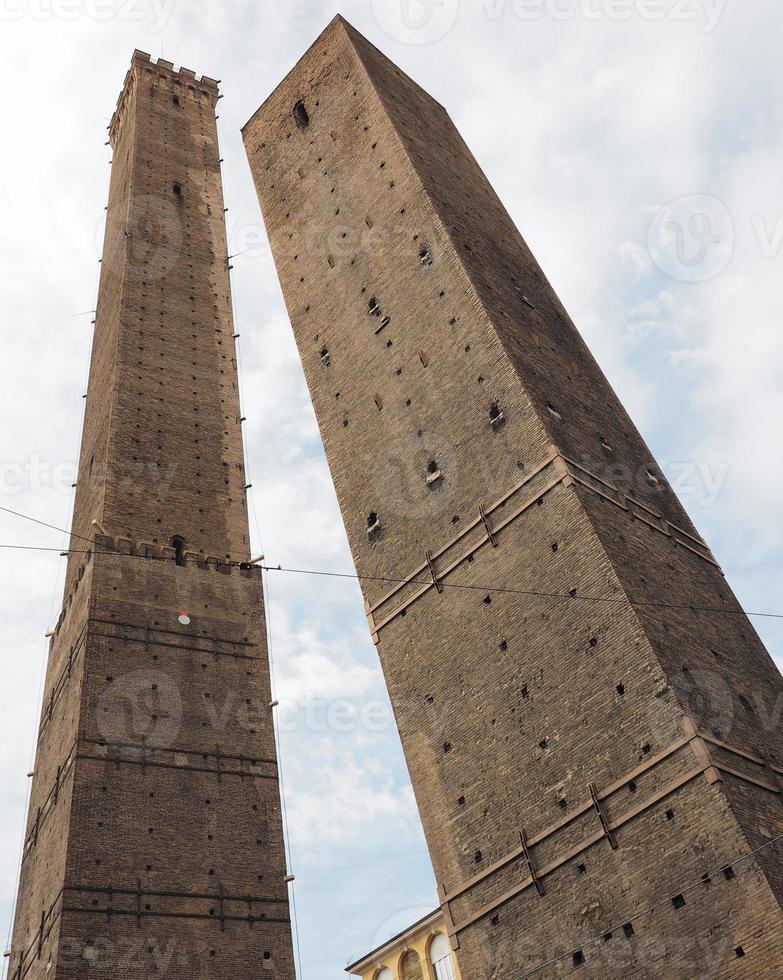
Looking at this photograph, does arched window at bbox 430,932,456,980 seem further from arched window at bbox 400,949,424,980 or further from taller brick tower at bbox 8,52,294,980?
taller brick tower at bbox 8,52,294,980

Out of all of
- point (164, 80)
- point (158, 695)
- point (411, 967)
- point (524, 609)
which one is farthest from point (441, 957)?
point (164, 80)

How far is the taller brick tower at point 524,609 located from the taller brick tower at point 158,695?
4.62m

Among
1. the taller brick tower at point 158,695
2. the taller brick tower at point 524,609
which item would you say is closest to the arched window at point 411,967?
the taller brick tower at point 158,695

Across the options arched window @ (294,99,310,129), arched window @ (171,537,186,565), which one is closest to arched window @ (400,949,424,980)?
arched window @ (171,537,186,565)

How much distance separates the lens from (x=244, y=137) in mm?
22062

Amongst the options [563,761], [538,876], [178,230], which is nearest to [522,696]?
[563,761]

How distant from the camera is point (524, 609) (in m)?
12.5

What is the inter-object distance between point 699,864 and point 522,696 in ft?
9.10

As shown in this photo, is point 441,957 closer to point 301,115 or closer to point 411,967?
point 411,967

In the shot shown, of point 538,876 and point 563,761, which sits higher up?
point 563,761

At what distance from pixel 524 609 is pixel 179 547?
952 centimetres

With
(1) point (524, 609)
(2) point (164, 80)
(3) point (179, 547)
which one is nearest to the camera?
(1) point (524, 609)

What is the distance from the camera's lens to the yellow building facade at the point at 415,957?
23.0 metres

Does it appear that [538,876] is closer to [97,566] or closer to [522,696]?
[522,696]
